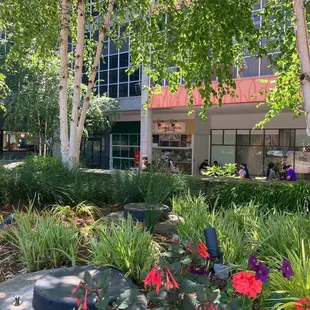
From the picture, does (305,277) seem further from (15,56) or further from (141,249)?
(15,56)

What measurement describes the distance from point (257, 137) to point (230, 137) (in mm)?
1802

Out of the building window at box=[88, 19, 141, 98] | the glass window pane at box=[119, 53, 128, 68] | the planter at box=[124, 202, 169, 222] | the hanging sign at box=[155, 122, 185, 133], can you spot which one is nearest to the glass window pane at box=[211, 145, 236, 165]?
the hanging sign at box=[155, 122, 185, 133]

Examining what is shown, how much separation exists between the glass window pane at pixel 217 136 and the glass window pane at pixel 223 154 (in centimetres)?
33

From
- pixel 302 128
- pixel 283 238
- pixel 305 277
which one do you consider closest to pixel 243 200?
pixel 283 238

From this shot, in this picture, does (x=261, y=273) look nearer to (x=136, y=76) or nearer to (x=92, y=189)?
(x=92, y=189)

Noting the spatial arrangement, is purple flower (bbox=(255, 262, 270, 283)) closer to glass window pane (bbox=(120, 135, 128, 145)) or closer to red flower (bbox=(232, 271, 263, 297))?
red flower (bbox=(232, 271, 263, 297))

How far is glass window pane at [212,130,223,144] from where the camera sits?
80.4 ft

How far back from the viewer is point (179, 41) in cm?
887

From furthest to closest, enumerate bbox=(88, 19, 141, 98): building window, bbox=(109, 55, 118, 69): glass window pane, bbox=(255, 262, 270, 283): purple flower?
1. bbox=(109, 55, 118, 69): glass window pane
2. bbox=(88, 19, 141, 98): building window
3. bbox=(255, 262, 270, 283): purple flower

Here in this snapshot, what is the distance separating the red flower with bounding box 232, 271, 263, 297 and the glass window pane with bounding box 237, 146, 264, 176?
21.2 m

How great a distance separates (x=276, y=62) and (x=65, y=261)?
6.84m

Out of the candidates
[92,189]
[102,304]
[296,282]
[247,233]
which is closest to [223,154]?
[92,189]

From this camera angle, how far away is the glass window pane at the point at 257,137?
22516mm

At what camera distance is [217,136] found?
81.1 ft
